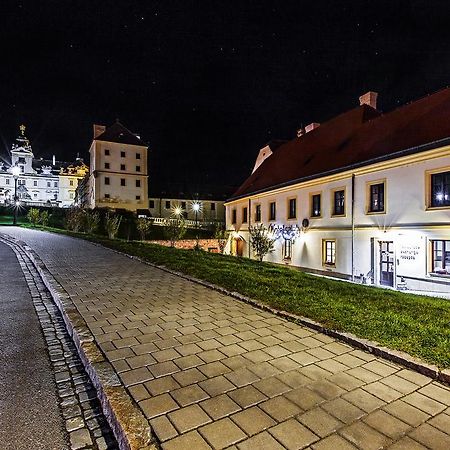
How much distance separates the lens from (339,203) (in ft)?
55.6

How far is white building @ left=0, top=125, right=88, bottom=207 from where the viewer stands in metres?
82.1

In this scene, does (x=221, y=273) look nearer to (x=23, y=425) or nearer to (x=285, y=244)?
(x=23, y=425)

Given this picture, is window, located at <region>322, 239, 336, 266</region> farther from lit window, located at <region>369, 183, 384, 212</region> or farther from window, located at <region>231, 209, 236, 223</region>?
window, located at <region>231, 209, 236, 223</region>

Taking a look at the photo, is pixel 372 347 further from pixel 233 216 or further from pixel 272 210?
pixel 233 216

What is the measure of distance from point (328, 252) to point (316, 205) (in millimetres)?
2897

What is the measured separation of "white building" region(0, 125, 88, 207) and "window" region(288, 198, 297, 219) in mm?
74718

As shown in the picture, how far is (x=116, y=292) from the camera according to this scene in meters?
6.97

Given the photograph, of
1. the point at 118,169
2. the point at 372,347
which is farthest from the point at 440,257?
the point at 118,169

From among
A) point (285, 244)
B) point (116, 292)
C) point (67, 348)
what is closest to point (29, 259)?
point (116, 292)

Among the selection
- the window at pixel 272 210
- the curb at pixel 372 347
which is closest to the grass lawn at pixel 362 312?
the curb at pixel 372 347

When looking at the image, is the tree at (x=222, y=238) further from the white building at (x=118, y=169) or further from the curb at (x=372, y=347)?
the white building at (x=118, y=169)

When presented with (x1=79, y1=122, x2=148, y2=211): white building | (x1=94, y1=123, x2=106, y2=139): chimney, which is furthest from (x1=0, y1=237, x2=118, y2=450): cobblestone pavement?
(x1=94, y1=123, x2=106, y2=139): chimney

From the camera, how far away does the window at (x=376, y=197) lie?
1445 centimetres

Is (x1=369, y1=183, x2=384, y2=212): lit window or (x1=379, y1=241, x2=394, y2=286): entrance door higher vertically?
(x1=369, y1=183, x2=384, y2=212): lit window
